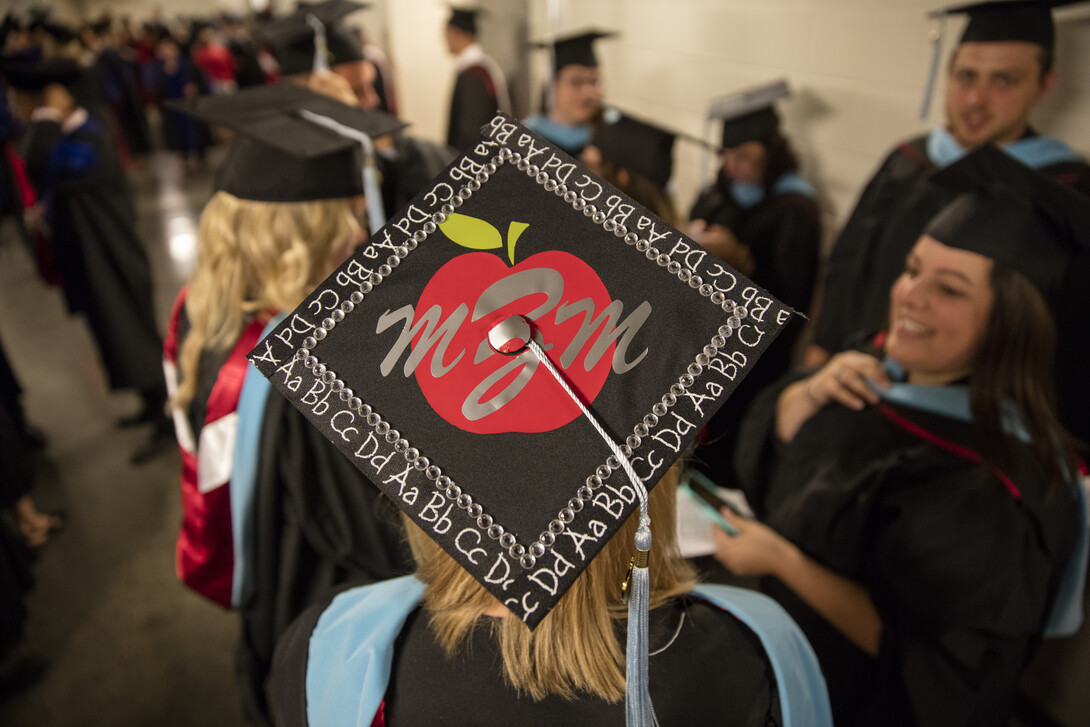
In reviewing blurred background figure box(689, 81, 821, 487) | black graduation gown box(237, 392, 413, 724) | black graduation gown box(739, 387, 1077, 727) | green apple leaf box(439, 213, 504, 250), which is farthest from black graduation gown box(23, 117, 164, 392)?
black graduation gown box(739, 387, 1077, 727)

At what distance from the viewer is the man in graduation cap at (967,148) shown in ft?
6.07

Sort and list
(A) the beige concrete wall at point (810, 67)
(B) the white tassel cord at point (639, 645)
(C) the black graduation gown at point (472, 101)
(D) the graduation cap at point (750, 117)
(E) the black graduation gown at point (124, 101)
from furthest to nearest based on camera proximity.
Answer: (E) the black graduation gown at point (124, 101), (C) the black graduation gown at point (472, 101), (D) the graduation cap at point (750, 117), (A) the beige concrete wall at point (810, 67), (B) the white tassel cord at point (639, 645)

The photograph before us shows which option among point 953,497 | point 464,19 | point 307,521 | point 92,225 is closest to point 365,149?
point 307,521

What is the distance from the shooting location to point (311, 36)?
3504mm

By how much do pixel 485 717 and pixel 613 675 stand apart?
0.15 metres

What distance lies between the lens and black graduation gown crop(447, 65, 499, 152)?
4.69 metres

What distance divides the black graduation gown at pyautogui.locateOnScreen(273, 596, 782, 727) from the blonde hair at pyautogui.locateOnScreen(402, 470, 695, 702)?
0.01 meters

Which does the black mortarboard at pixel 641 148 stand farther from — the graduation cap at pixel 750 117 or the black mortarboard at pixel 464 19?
the black mortarboard at pixel 464 19

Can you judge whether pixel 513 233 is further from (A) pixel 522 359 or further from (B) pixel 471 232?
(A) pixel 522 359

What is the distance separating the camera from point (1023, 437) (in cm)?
126

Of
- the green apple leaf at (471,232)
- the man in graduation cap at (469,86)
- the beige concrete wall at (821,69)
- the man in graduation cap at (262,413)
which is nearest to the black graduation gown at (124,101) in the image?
the man in graduation cap at (469,86)

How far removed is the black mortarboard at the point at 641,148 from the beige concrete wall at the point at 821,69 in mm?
773

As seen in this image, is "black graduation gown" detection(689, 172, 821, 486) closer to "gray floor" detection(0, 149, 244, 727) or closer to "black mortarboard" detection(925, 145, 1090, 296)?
"black mortarboard" detection(925, 145, 1090, 296)

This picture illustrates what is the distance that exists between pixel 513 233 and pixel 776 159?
230cm
